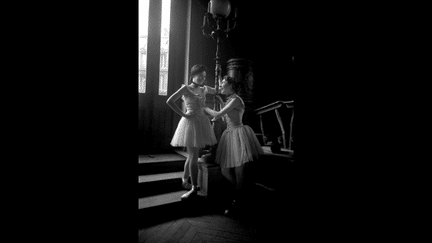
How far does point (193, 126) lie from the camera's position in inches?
109

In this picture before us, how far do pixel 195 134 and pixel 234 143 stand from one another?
54 centimetres

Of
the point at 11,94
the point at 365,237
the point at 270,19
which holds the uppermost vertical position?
the point at 270,19

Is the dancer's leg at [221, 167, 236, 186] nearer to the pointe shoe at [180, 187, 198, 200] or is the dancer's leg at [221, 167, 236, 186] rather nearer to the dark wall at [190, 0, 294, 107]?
the pointe shoe at [180, 187, 198, 200]

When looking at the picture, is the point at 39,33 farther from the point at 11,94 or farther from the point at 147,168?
the point at 147,168

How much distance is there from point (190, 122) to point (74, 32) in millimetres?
2147

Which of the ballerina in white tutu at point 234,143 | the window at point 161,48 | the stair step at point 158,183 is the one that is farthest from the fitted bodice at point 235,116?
the window at point 161,48

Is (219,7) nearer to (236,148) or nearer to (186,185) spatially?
(236,148)

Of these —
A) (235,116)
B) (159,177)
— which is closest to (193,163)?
(159,177)

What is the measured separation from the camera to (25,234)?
0.62 metres

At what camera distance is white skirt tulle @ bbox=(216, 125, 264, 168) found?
8.65ft

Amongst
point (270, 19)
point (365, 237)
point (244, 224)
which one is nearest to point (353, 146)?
point (365, 237)

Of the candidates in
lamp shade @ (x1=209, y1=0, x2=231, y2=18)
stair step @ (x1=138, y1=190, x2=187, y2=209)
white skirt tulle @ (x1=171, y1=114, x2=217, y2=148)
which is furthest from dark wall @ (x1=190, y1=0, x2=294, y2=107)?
stair step @ (x1=138, y1=190, x2=187, y2=209)

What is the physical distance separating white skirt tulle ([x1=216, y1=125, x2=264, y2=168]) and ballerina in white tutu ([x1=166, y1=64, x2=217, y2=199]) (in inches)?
6.9

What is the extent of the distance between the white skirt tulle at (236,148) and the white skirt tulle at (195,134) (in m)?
0.17
